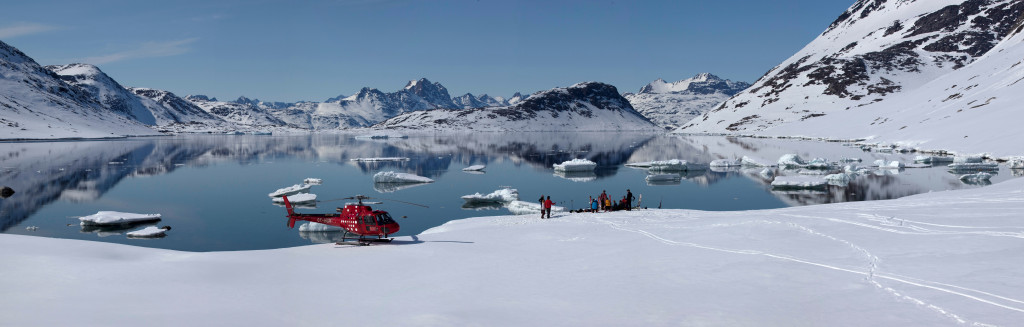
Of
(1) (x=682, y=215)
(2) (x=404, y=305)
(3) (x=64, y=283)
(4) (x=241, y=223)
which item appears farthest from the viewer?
(4) (x=241, y=223)

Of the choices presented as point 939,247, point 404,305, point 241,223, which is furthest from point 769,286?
point 241,223

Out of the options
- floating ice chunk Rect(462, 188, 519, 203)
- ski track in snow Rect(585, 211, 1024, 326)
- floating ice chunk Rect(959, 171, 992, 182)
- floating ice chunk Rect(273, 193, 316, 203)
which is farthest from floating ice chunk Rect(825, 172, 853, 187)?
floating ice chunk Rect(273, 193, 316, 203)

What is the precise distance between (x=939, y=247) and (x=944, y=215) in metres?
8.30

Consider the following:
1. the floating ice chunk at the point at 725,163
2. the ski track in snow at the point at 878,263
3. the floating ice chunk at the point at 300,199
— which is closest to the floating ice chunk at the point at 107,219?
the floating ice chunk at the point at 300,199

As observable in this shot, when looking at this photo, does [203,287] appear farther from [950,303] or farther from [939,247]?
[939,247]

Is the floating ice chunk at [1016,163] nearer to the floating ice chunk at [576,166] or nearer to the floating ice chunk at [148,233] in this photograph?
the floating ice chunk at [576,166]

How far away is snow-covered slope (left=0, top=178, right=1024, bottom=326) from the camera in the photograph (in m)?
12.8

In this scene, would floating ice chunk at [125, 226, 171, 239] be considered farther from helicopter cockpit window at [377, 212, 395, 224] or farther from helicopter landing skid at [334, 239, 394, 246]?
helicopter cockpit window at [377, 212, 395, 224]

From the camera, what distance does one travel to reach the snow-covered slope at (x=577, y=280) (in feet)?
42.1

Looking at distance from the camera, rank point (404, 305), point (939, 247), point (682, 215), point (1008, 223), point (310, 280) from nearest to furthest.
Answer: point (404, 305), point (310, 280), point (939, 247), point (1008, 223), point (682, 215)

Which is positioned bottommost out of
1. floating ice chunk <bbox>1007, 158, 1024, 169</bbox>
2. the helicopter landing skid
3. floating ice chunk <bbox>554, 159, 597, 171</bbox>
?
the helicopter landing skid

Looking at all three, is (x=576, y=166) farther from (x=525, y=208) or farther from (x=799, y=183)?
(x=525, y=208)

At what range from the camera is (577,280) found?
16.7m

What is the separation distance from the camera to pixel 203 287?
15.5m
